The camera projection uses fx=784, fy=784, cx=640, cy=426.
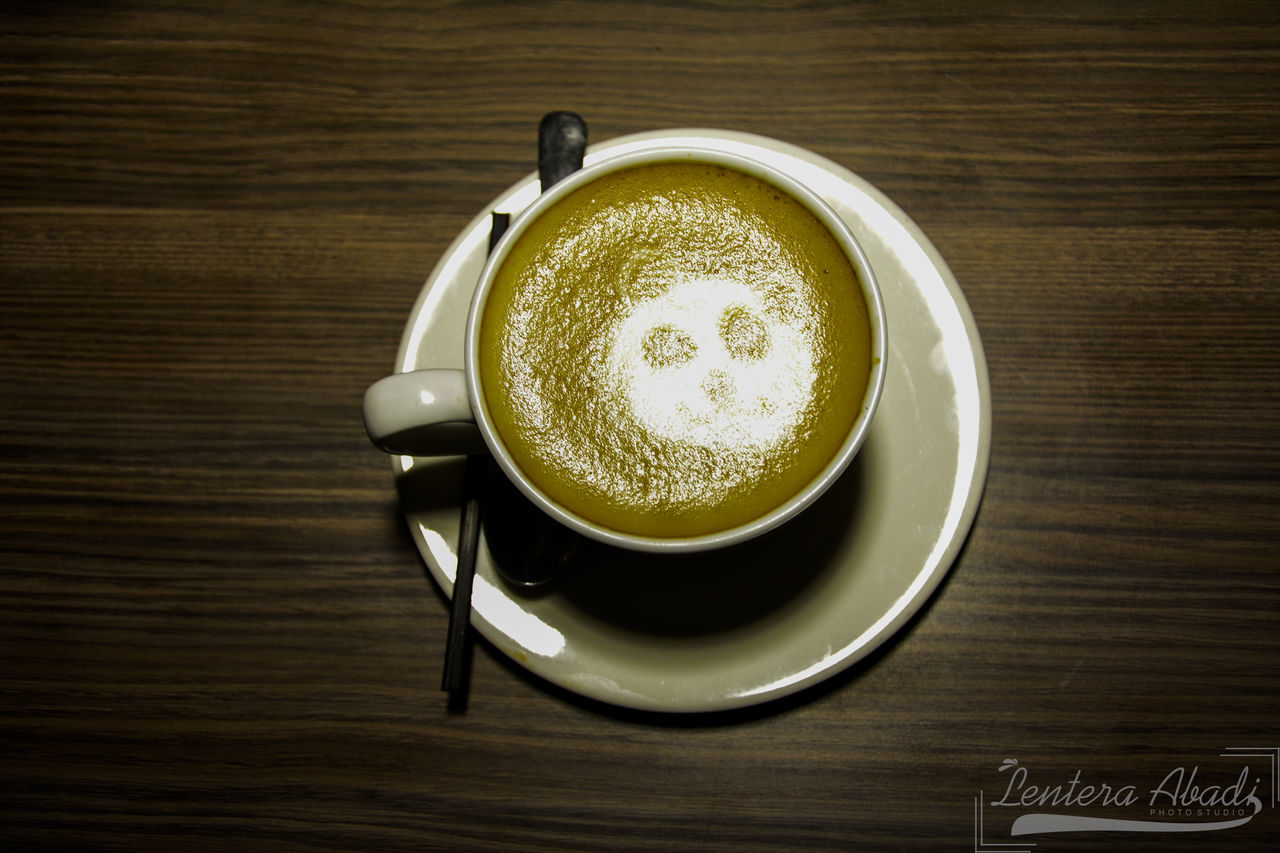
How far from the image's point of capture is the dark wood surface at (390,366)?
2.97ft

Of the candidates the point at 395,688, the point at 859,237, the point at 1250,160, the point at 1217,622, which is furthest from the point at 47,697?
the point at 1250,160

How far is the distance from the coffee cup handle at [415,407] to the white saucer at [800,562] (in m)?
0.17

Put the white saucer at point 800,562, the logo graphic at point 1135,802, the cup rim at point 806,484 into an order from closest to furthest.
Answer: the cup rim at point 806,484 → the white saucer at point 800,562 → the logo graphic at point 1135,802

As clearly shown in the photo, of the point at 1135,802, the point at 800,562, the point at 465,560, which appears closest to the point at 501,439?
the point at 465,560

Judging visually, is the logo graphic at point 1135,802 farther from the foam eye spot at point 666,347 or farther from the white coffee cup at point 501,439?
the foam eye spot at point 666,347

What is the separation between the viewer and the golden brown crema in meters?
0.66

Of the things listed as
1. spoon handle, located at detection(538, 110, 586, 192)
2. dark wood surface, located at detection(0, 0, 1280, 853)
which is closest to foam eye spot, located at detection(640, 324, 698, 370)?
spoon handle, located at detection(538, 110, 586, 192)

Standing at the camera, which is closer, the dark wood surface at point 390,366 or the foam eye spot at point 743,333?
the foam eye spot at point 743,333

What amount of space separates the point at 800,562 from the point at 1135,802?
498mm

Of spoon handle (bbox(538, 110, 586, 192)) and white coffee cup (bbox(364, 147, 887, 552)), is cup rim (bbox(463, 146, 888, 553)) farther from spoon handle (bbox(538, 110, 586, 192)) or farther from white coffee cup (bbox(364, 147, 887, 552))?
spoon handle (bbox(538, 110, 586, 192))

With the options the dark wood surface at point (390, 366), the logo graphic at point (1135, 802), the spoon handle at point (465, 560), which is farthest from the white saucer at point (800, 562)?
the logo graphic at point (1135, 802)

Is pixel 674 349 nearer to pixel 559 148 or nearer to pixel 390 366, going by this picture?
pixel 559 148

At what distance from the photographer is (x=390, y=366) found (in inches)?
38.8

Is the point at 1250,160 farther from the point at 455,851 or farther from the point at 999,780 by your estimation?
the point at 455,851
